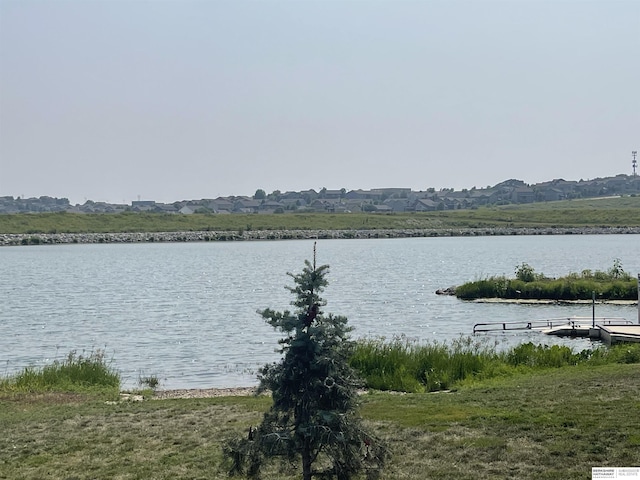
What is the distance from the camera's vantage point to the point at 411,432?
49.2 feet

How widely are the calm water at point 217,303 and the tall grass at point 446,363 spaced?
4140 millimetres

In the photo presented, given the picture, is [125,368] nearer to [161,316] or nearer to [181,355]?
[181,355]

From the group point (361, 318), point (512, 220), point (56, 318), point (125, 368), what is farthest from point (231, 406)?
point (512, 220)

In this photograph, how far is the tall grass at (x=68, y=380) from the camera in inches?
911

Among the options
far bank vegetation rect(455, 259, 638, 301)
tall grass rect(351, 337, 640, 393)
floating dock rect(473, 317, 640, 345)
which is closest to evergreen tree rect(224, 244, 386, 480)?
tall grass rect(351, 337, 640, 393)

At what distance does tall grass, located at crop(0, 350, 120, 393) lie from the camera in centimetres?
2314

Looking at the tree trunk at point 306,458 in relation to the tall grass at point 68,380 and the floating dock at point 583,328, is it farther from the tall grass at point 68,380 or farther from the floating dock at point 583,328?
the floating dock at point 583,328

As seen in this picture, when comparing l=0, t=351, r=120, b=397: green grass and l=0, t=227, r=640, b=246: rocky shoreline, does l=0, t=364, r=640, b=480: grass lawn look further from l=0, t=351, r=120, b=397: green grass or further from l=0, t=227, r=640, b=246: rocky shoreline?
l=0, t=227, r=640, b=246: rocky shoreline

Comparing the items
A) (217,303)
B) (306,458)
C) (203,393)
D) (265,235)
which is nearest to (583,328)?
(203,393)

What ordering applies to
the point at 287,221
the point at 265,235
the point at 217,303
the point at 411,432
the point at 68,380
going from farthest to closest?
the point at 287,221 → the point at 265,235 → the point at 217,303 → the point at 68,380 → the point at 411,432

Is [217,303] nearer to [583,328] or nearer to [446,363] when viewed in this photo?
[583,328]

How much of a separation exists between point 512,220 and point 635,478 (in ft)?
518

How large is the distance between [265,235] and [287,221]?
14516 millimetres

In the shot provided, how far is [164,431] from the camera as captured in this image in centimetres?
1622
